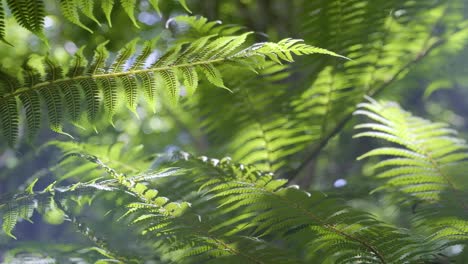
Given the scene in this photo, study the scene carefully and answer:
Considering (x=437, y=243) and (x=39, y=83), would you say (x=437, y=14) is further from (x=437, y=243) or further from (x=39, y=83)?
(x=39, y=83)

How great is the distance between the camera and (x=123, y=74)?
29.6 inches

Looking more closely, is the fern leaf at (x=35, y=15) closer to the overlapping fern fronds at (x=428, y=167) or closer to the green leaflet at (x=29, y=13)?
the green leaflet at (x=29, y=13)

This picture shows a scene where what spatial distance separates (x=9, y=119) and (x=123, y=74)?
0.16m

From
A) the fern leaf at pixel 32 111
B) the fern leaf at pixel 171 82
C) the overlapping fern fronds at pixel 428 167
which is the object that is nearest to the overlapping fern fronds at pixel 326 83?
the overlapping fern fronds at pixel 428 167

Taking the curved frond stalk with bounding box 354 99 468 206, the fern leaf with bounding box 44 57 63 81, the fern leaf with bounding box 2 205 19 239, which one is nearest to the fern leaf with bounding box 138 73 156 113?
the fern leaf with bounding box 44 57 63 81

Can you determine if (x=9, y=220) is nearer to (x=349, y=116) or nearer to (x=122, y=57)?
(x=122, y=57)

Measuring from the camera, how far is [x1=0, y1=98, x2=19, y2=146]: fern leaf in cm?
70

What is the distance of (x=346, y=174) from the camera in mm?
1705

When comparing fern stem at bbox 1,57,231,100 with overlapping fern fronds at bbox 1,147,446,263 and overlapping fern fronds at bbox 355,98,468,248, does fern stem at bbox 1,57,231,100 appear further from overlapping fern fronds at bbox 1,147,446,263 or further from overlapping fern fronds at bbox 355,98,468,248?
overlapping fern fronds at bbox 355,98,468,248

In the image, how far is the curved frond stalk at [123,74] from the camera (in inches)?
28.4

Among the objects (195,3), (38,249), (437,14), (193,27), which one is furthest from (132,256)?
(437,14)

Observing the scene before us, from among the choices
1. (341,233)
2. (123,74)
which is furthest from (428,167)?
(123,74)

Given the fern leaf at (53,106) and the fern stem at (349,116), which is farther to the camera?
the fern stem at (349,116)

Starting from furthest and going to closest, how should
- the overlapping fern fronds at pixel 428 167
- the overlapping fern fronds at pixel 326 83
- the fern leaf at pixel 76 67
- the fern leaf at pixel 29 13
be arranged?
the overlapping fern fronds at pixel 326 83 < the overlapping fern fronds at pixel 428 167 < the fern leaf at pixel 76 67 < the fern leaf at pixel 29 13
